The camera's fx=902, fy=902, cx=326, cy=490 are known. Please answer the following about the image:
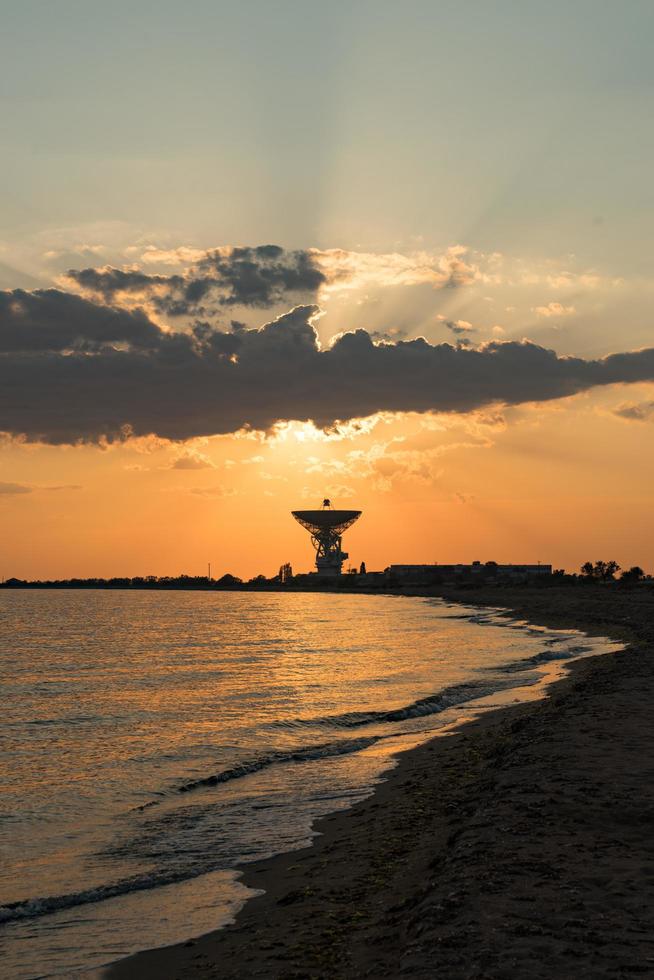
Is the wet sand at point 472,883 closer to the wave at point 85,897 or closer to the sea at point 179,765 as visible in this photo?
the sea at point 179,765

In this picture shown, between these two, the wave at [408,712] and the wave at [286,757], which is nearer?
the wave at [286,757]

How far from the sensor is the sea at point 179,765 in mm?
11680

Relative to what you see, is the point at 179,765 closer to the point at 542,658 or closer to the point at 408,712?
the point at 408,712

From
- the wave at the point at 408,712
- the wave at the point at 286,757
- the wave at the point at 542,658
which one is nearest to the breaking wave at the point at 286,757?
the wave at the point at 286,757

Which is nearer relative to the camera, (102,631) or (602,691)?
(602,691)

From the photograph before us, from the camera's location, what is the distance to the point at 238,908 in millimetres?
11367

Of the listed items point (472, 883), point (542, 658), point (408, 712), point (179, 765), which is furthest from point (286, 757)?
point (542, 658)

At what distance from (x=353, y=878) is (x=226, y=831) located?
437 centimetres

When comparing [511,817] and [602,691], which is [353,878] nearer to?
[511,817]

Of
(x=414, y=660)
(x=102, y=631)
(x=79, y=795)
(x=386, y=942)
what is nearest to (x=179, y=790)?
(x=79, y=795)

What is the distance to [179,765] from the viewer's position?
22.2 metres

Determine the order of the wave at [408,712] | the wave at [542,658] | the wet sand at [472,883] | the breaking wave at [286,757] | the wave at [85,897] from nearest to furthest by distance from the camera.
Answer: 1. the wet sand at [472,883]
2. the wave at [85,897]
3. the breaking wave at [286,757]
4. the wave at [408,712]
5. the wave at [542,658]

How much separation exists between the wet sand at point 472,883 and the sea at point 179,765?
819 millimetres

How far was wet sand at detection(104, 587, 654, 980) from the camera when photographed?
818 centimetres
